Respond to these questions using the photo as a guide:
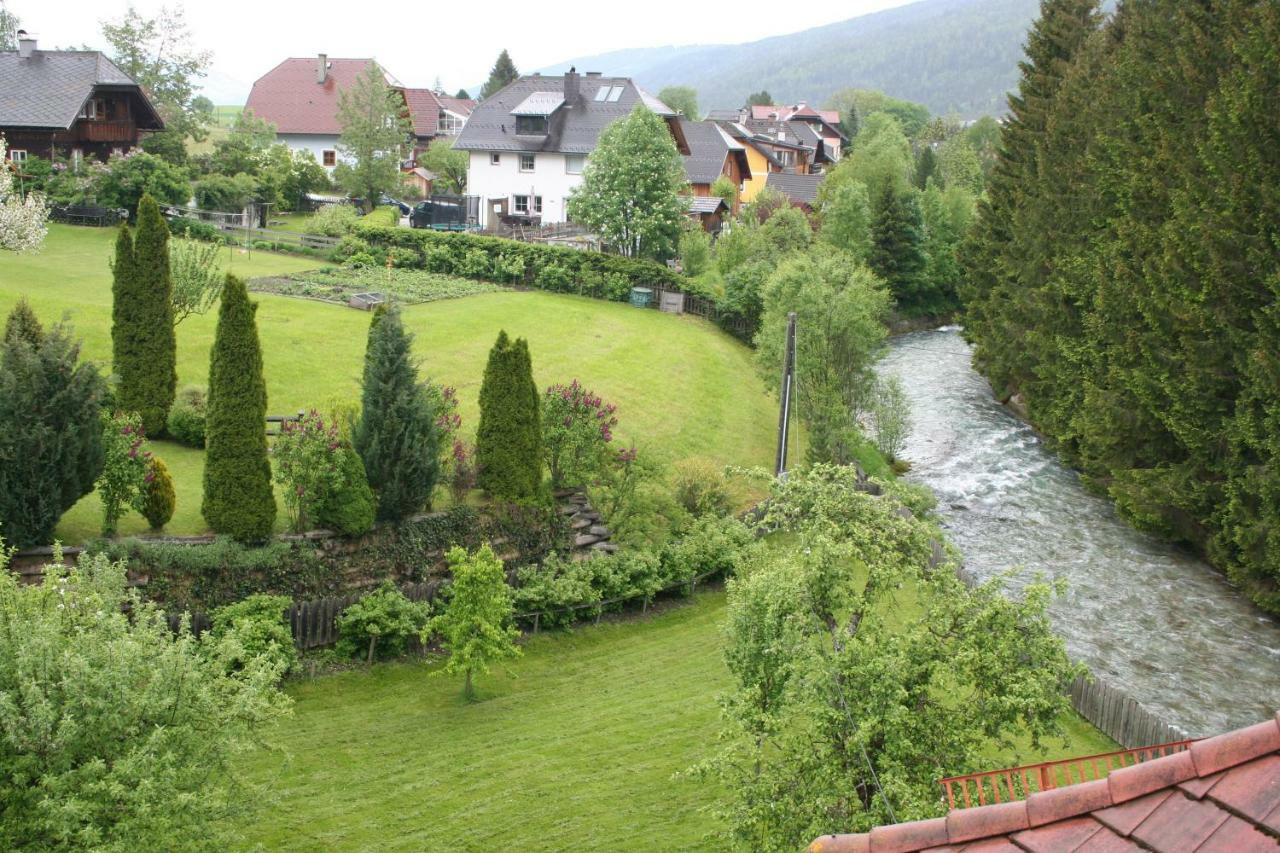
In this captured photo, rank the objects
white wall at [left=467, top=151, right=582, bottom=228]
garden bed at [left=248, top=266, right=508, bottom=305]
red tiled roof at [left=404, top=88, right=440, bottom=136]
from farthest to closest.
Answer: red tiled roof at [left=404, top=88, right=440, bottom=136]
white wall at [left=467, top=151, right=582, bottom=228]
garden bed at [left=248, top=266, right=508, bottom=305]

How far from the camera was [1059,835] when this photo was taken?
455 cm

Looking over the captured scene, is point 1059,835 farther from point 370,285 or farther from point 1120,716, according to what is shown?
point 370,285

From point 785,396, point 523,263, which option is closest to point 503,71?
point 523,263

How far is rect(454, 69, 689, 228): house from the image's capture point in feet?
227

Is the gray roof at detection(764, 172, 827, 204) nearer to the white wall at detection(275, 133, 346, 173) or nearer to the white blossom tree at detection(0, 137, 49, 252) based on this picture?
the white wall at detection(275, 133, 346, 173)

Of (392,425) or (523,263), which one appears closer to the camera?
(392,425)

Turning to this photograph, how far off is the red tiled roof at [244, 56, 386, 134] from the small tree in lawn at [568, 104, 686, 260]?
30865 millimetres

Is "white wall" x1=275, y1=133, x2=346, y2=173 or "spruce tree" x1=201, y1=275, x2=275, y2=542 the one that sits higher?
"white wall" x1=275, y1=133, x2=346, y2=173

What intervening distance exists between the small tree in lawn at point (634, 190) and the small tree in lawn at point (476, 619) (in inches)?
1492

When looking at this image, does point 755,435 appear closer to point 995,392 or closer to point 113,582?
point 995,392

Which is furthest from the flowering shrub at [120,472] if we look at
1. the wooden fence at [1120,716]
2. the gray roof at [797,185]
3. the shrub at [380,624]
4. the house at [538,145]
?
the gray roof at [797,185]

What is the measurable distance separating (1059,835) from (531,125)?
69.1 meters

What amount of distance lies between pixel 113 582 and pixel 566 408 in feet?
45.0

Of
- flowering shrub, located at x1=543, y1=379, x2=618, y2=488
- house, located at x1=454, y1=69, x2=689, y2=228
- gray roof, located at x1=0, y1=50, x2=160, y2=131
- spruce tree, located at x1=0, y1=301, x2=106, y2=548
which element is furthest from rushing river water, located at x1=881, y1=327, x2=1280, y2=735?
gray roof, located at x1=0, y1=50, x2=160, y2=131
